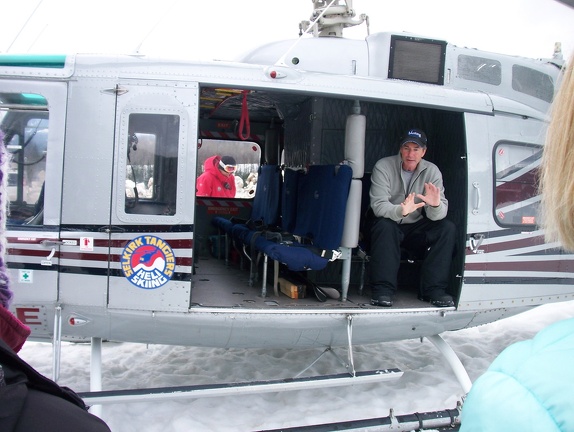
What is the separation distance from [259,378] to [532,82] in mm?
3927

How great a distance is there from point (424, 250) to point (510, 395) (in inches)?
170

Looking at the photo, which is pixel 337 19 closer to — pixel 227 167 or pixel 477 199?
pixel 477 199

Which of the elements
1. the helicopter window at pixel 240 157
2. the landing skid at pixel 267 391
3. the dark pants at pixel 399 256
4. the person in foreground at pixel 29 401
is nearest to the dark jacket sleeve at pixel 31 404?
the person in foreground at pixel 29 401

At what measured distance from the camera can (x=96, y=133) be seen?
3715 millimetres

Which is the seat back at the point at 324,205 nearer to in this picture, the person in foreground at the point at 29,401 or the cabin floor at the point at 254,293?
the cabin floor at the point at 254,293

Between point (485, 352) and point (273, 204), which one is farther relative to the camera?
point (273, 204)

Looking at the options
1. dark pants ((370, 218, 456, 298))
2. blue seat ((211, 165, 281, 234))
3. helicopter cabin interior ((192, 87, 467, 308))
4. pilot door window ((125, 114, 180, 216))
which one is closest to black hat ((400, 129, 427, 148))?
helicopter cabin interior ((192, 87, 467, 308))

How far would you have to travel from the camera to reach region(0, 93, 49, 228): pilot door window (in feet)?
12.0

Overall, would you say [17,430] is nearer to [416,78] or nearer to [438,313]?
[438,313]

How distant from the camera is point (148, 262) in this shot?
3.75 m

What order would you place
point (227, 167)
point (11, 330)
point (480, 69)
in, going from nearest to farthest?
point (11, 330)
point (480, 69)
point (227, 167)

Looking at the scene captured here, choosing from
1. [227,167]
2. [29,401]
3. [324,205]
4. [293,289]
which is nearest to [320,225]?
[324,205]

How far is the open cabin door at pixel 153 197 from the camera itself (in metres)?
3.72

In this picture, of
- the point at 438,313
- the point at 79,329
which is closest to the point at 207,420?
the point at 79,329
